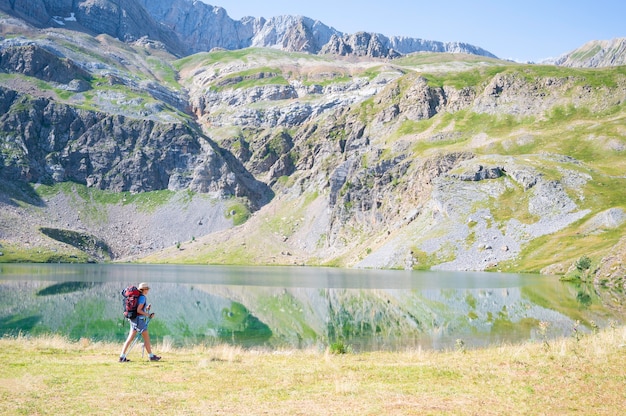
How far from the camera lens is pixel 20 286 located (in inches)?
3059

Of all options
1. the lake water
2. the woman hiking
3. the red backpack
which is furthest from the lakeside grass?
the lake water

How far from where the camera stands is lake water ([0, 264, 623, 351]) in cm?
3856

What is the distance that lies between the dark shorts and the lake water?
256 inches

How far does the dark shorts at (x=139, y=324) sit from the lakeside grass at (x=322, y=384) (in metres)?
1.57

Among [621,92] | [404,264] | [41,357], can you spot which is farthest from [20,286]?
[621,92]

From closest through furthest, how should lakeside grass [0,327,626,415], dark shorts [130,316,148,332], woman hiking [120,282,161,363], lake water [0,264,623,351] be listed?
1. lakeside grass [0,327,626,415]
2. woman hiking [120,282,161,363]
3. dark shorts [130,316,148,332]
4. lake water [0,264,623,351]

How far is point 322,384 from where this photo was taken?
738 inches

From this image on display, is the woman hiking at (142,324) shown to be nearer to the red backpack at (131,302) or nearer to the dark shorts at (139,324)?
the dark shorts at (139,324)

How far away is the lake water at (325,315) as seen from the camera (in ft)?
127

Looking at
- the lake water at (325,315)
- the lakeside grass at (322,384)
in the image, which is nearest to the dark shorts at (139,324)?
the lakeside grass at (322,384)

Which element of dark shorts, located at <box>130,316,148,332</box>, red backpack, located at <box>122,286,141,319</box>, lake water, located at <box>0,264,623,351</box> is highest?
red backpack, located at <box>122,286,141,319</box>

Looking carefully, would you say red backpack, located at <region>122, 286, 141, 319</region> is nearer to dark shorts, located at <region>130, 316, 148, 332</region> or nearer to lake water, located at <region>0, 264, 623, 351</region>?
dark shorts, located at <region>130, 316, 148, 332</region>

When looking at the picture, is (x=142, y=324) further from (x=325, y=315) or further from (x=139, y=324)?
(x=325, y=315)

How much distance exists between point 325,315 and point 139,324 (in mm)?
28875
